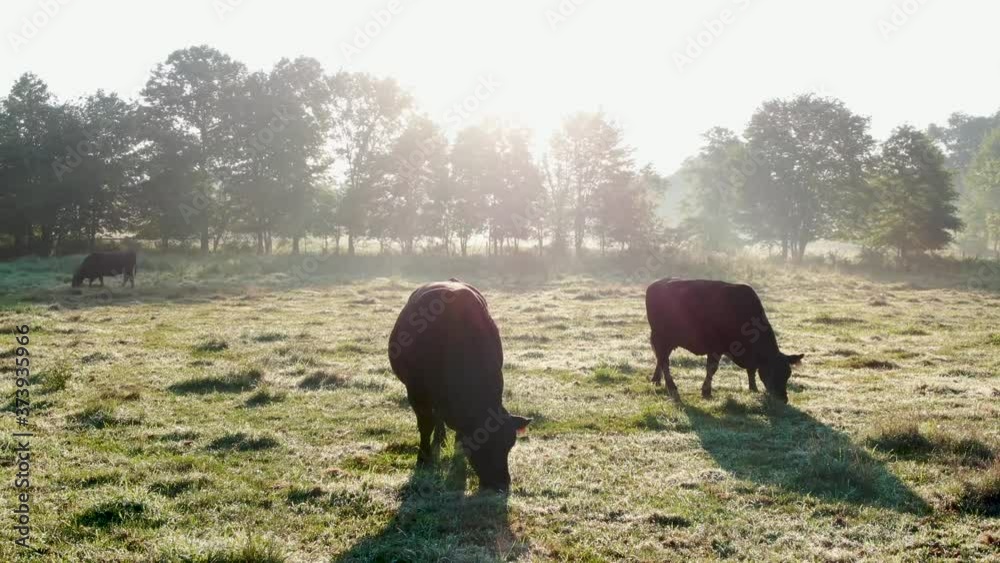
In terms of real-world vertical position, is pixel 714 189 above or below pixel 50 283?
above

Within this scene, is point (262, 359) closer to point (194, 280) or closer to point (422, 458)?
point (422, 458)

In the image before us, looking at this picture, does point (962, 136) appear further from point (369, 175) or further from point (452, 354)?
point (452, 354)

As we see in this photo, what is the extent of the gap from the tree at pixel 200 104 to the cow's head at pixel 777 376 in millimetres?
44569

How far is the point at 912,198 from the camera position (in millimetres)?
43719

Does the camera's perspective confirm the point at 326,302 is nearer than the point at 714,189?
Yes

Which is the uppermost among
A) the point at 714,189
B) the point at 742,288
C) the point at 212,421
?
the point at 714,189

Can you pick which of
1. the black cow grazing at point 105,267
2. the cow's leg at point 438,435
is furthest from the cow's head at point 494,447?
the black cow grazing at point 105,267

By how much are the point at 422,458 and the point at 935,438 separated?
649cm

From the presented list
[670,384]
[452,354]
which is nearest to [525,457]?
[452,354]

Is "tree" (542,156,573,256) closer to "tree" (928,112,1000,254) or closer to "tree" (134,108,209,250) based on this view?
"tree" (134,108,209,250)

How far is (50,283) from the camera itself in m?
31.7

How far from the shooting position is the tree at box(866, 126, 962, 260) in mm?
42750

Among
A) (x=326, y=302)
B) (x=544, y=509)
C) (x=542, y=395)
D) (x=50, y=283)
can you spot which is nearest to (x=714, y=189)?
(x=326, y=302)

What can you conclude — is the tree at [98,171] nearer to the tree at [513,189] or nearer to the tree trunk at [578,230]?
the tree at [513,189]
